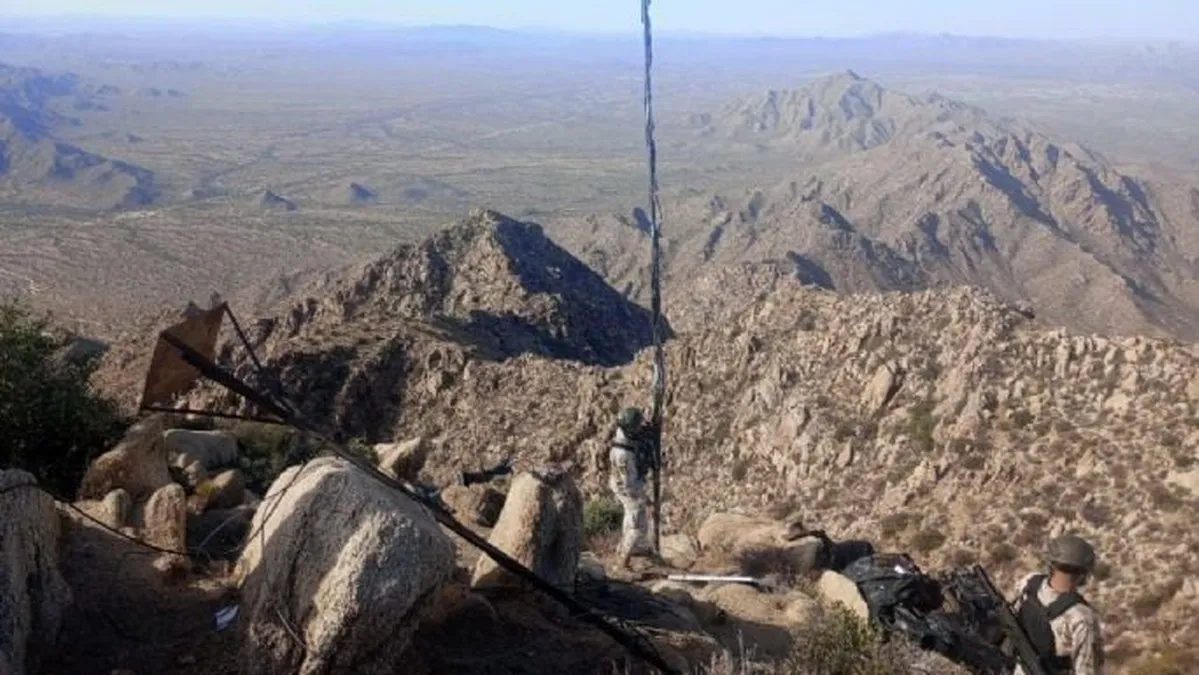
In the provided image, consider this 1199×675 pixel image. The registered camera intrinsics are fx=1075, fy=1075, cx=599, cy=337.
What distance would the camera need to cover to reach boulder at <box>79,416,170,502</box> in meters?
11.4

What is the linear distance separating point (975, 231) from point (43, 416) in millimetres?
113115

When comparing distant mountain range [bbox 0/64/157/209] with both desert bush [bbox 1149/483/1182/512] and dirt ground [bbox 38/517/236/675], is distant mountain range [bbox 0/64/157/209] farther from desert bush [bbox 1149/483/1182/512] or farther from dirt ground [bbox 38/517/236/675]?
dirt ground [bbox 38/517/236/675]

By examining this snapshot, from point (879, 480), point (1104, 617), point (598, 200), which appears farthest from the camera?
point (598, 200)

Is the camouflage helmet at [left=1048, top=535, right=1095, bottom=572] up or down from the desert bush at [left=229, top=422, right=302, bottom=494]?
up

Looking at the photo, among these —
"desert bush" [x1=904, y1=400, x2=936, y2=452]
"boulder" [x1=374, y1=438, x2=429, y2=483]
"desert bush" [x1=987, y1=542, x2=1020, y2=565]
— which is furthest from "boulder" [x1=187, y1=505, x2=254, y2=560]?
"desert bush" [x1=904, y1=400, x2=936, y2=452]

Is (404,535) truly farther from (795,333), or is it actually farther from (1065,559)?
(795,333)

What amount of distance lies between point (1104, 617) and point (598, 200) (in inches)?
5387

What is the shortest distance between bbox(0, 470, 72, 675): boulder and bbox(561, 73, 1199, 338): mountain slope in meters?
72.9

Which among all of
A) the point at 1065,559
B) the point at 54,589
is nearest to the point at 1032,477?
the point at 1065,559

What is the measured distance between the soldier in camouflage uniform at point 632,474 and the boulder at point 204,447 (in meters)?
5.77

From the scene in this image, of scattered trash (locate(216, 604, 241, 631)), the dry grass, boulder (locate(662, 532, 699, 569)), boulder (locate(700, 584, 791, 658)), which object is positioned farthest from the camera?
boulder (locate(662, 532, 699, 569))

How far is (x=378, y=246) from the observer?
111 m

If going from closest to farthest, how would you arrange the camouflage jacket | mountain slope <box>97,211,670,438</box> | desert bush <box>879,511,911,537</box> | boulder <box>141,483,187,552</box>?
1. the camouflage jacket
2. boulder <box>141,483,187,552</box>
3. desert bush <box>879,511,911,537</box>
4. mountain slope <box>97,211,670,438</box>

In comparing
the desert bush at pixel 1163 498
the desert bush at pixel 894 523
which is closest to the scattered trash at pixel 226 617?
the desert bush at pixel 894 523
